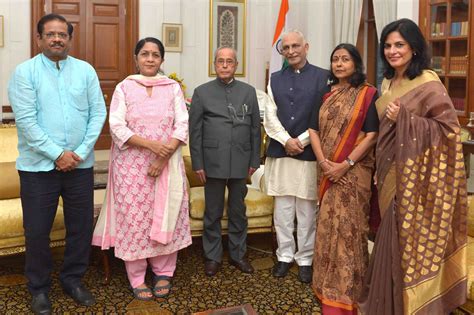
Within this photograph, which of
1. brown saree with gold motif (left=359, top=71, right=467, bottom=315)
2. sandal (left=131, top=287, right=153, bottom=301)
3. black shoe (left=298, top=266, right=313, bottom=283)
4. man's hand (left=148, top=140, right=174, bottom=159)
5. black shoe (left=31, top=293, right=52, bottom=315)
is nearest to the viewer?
→ brown saree with gold motif (left=359, top=71, right=467, bottom=315)

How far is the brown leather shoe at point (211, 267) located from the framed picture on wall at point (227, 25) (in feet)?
14.5

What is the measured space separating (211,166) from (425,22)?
2.86 meters

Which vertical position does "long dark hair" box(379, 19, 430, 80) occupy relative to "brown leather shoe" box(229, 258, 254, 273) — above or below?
above

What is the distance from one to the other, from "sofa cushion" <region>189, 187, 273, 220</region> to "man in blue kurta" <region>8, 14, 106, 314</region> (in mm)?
748

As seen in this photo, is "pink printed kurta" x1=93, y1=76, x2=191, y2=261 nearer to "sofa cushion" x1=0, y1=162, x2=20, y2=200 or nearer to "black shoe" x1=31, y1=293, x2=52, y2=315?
"black shoe" x1=31, y1=293, x2=52, y2=315

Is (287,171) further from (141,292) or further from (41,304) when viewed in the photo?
(41,304)

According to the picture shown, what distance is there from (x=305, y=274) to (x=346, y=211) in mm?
614

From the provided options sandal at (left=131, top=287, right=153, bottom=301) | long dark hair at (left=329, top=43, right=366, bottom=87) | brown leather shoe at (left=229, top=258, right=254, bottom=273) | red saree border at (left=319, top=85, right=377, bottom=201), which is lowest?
sandal at (left=131, top=287, right=153, bottom=301)

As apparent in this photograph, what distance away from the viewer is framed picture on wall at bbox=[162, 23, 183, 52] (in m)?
Answer: 6.88

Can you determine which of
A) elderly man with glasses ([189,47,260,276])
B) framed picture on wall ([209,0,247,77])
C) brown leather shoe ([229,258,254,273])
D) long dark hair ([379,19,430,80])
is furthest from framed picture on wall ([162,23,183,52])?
long dark hair ([379,19,430,80])

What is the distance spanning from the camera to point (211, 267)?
10.2 ft

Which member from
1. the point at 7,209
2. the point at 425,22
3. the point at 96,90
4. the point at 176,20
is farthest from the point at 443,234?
the point at 176,20

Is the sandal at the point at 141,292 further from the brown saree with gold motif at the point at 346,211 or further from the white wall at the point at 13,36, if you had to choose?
the white wall at the point at 13,36

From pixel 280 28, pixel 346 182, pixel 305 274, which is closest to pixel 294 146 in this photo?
pixel 346 182
